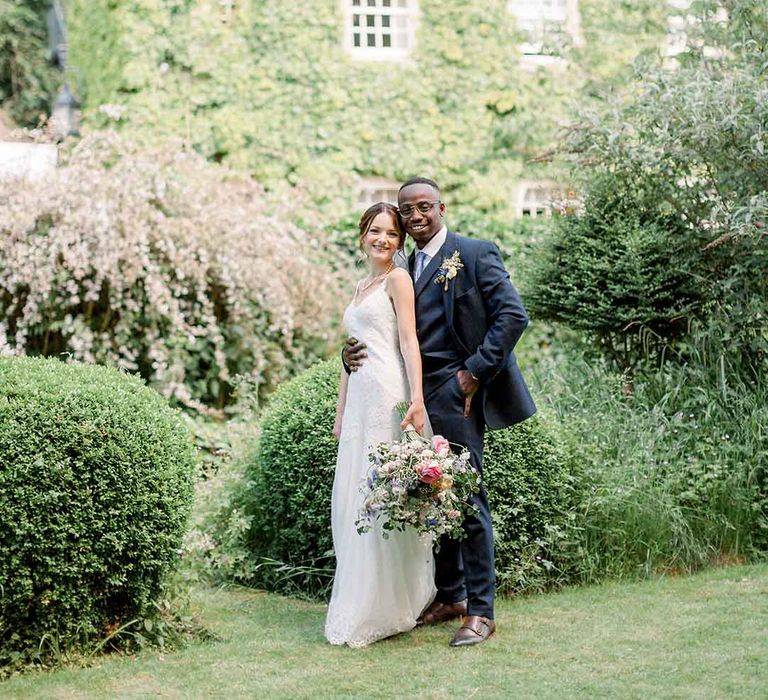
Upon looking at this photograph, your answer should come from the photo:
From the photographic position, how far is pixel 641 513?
617 cm

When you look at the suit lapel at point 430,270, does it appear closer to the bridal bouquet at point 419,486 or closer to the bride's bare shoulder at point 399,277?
the bride's bare shoulder at point 399,277

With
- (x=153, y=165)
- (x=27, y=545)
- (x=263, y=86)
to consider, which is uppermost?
(x=263, y=86)

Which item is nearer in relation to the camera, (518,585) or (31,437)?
(31,437)

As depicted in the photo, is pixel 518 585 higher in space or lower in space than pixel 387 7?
lower

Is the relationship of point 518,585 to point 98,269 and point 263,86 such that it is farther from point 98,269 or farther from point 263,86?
point 263,86

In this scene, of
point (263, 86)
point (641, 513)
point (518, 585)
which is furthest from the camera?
point (263, 86)

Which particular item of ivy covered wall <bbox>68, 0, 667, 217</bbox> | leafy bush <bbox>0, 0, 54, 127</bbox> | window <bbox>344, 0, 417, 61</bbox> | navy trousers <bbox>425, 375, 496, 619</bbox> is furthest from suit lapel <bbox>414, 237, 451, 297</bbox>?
leafy bush <bbox>0, 0, 54, 127</bbox>

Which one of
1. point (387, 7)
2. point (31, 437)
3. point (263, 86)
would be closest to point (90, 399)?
point (31, 437)

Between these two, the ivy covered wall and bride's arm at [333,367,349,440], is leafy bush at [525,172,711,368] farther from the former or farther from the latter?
the ivy covered wall

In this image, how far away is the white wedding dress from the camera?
4918 mm

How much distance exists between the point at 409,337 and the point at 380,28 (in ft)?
30.1

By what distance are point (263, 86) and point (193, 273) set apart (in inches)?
165

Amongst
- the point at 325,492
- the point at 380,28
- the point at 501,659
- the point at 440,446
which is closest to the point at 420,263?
the point at 440,446

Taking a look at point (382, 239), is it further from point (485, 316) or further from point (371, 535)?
point (371, 535)
